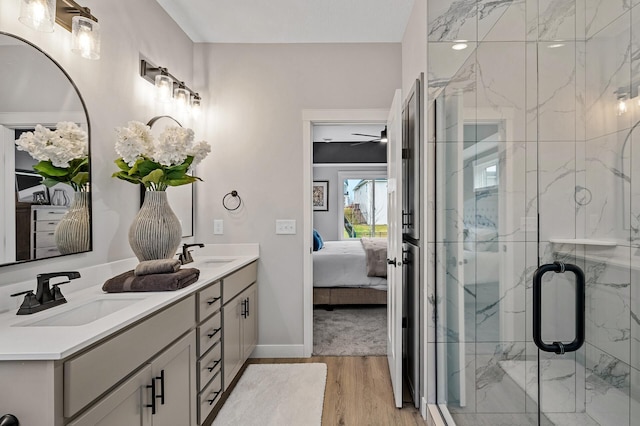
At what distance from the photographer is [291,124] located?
11.1ft

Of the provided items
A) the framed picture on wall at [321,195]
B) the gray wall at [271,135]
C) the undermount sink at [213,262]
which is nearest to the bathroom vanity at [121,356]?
the undermount sink at [213,262]

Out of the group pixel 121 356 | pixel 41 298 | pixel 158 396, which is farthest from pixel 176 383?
pixel 41 298

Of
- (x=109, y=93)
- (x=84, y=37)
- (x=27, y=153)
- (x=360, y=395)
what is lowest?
(x=360, y=395)

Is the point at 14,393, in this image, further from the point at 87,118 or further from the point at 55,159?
the point at 87,118

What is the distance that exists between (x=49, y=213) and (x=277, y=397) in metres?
1.74

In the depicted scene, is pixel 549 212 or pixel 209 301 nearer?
pixel 549 212

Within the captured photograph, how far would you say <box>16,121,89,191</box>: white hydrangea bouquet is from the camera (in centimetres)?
163

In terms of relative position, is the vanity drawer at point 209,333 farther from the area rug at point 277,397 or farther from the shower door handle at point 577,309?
the shower door handle at point 577,309

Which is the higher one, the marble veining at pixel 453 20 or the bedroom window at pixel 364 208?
the marble veining at pixel 453 20

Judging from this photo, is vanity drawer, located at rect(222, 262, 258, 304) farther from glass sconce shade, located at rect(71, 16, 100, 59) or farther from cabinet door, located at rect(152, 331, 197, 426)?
glass sconce shade, located at rect(71, 16, 100, 59)

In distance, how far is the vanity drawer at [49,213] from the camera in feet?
5.41

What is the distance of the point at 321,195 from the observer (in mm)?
8625

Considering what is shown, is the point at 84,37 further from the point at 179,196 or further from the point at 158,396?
the point at 158,396

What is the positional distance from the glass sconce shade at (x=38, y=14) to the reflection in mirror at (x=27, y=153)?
0.35 ft
